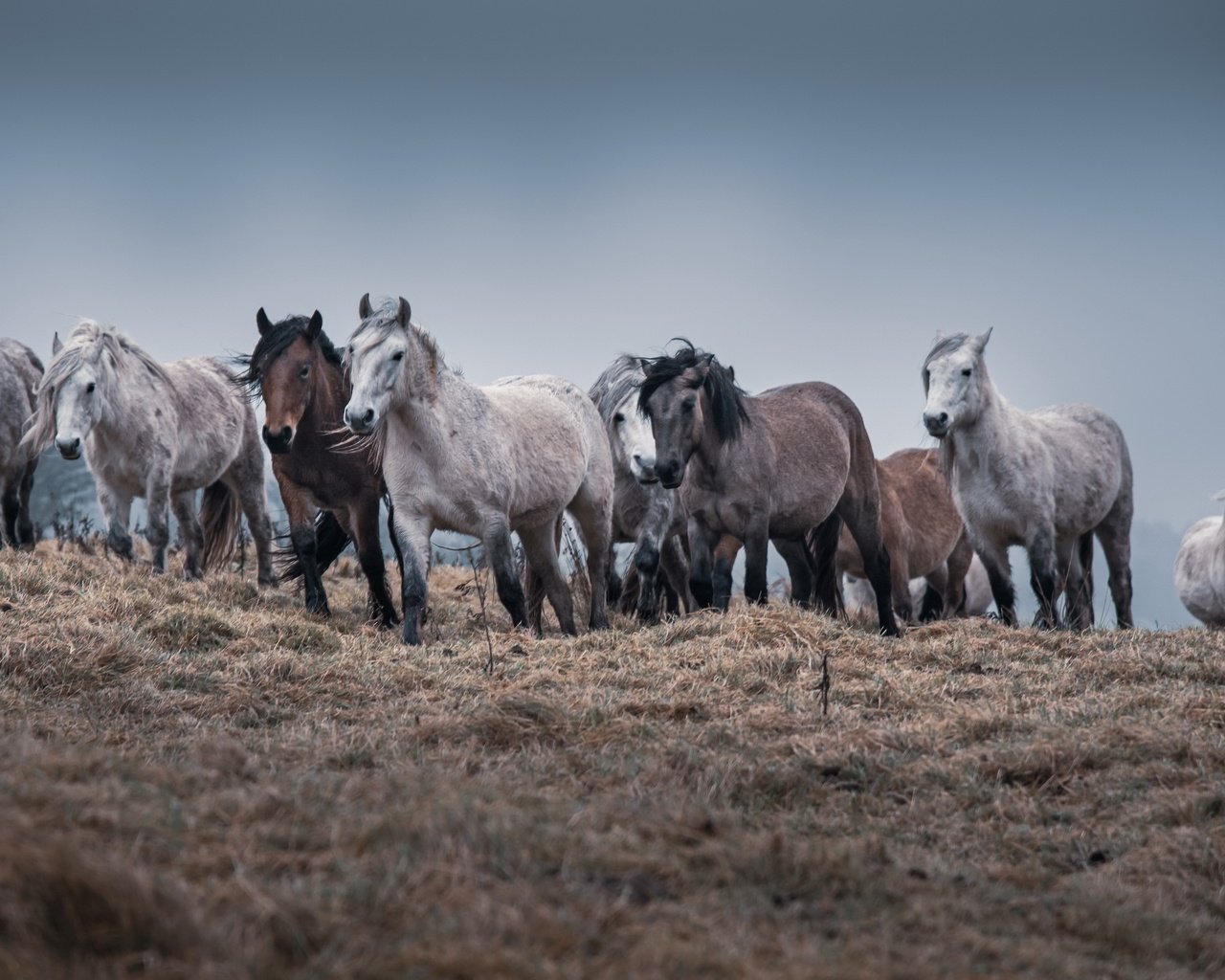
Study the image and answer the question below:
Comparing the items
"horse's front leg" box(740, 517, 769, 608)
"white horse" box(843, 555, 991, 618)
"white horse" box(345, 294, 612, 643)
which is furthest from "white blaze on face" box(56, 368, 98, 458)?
"white horse" box(843, 555, 991, 618)

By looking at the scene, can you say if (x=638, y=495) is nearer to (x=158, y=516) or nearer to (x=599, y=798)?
(x=158, y=516)

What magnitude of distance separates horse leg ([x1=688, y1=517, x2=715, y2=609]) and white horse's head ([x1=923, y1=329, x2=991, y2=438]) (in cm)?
185

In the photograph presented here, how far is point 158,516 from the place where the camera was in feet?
34.3

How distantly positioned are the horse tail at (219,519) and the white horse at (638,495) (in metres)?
3.84

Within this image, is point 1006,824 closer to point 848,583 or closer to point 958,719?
point 958,719

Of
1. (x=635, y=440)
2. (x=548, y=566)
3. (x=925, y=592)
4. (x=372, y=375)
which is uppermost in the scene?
(x=372, y=375)

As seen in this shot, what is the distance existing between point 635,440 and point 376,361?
2363 millimetres

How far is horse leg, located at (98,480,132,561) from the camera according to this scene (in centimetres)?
1027

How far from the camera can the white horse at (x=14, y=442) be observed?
1191cm

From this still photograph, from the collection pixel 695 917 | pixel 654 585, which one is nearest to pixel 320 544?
pixel 654 585

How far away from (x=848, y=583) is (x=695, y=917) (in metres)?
12.8

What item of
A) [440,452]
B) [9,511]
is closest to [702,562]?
[440,452]

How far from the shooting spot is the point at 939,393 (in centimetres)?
971

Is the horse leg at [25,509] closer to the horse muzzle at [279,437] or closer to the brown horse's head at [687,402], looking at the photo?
the horse muzzle at [279,437]
